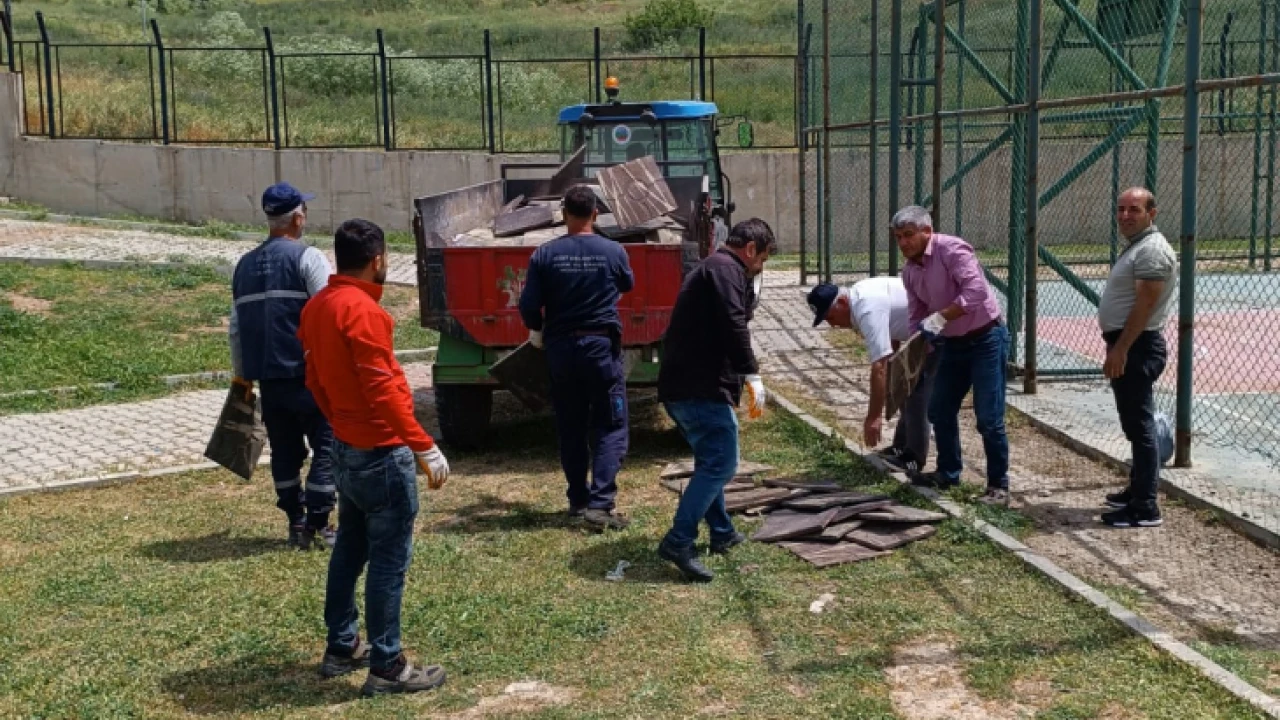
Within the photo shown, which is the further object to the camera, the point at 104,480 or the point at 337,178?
the point at 337,178

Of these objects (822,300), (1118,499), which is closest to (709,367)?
(822,300)

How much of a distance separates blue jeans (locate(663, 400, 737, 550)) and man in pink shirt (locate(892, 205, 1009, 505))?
151 centimetres

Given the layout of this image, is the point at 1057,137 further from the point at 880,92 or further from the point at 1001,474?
the point at 1001,474

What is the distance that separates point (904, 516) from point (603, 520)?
1.57 m

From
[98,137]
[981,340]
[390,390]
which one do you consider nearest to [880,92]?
[981,340]

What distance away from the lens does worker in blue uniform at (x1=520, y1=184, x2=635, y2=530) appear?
7.38 m

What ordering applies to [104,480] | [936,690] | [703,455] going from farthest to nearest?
[104,480] → [703,455] → [936,690]

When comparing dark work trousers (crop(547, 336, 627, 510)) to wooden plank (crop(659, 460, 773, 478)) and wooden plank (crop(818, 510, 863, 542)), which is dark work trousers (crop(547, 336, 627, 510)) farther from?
wooden plank (crop(818, 510, 863, 542))

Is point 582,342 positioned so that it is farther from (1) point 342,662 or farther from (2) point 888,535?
(1) point 342,662

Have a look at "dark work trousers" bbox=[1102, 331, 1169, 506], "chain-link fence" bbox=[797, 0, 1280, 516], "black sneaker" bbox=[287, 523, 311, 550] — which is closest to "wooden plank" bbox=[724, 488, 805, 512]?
"dark work trousers" bbox=[1102, 331, 1169, 506]

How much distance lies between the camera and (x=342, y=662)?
5.34 meters

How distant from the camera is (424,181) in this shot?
2194 centimetres

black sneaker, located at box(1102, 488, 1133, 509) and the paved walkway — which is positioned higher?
the paved walkway

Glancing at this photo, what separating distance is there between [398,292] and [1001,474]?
1034 centimetres
